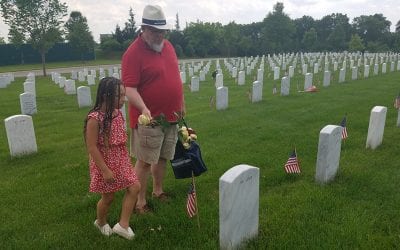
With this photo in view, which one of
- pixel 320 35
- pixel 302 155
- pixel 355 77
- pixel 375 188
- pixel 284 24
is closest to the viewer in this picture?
pixel 375 188

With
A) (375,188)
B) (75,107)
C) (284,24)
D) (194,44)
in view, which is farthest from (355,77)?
(194,44)

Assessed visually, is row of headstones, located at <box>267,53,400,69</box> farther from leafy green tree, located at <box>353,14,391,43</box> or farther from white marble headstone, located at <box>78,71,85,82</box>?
leafy green tree, located at <box>353,14,391,43</box>

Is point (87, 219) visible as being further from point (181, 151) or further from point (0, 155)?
point (0, 155)

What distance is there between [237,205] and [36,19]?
29115mm

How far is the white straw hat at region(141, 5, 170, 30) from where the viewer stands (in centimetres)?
370

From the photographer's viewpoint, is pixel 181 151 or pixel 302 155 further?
pixel 302 155

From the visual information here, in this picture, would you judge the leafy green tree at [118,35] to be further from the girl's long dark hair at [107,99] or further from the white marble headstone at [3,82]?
the girl's long dark hair at [107,99]

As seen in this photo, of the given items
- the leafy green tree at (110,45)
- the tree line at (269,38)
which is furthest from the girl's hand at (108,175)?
the leafy green tree at (110,45)

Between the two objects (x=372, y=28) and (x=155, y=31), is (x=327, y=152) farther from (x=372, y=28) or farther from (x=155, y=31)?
(x=372, y=28)

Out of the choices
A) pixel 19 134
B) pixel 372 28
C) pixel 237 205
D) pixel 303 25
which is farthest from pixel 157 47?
pixel 303 25

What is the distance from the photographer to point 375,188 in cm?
473

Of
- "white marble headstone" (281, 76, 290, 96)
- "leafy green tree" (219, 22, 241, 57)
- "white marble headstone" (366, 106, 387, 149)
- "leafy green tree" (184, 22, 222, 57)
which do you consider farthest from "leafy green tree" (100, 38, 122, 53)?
"white marble headstone" (366, 106, 387, 149)

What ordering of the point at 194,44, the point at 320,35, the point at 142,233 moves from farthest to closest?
the point at 320,35, the point at 194,44, the point at 142,233

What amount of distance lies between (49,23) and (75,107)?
63.8 feet
